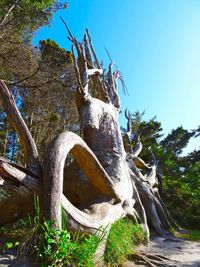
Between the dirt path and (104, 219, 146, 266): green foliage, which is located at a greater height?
(104, 219, 146, 266): green foliage

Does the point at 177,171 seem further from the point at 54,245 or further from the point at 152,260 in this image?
the point at 54,245

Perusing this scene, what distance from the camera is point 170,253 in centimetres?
491

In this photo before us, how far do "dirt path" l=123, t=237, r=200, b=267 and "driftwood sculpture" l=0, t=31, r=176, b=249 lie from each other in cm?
66

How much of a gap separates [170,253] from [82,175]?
7.56 feet

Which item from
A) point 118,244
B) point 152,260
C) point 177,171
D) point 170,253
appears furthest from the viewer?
point 177,171

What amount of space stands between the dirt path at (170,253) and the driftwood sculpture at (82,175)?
25.9 inches

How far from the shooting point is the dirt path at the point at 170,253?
13.6 ft

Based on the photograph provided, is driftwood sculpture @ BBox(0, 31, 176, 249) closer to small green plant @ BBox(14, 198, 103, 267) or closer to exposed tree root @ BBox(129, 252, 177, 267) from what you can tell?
small green plant @ BBox(14, 198, 103, 267)

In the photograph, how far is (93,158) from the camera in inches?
163

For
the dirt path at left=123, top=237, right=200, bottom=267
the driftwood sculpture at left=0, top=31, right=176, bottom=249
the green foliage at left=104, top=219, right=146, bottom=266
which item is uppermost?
the driftwood sculpture at left=0, top=31, right=176, bottom=249

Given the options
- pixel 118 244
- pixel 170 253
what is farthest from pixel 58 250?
pixel 170 253

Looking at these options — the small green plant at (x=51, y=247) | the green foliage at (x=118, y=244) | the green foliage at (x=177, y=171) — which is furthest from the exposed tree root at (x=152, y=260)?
the green foliage at (x=177, y=171)

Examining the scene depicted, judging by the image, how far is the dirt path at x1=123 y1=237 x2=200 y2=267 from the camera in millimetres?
4148

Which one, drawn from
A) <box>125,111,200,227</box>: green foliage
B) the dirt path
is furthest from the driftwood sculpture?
<box>125,111,200,227</box>: green foliage
